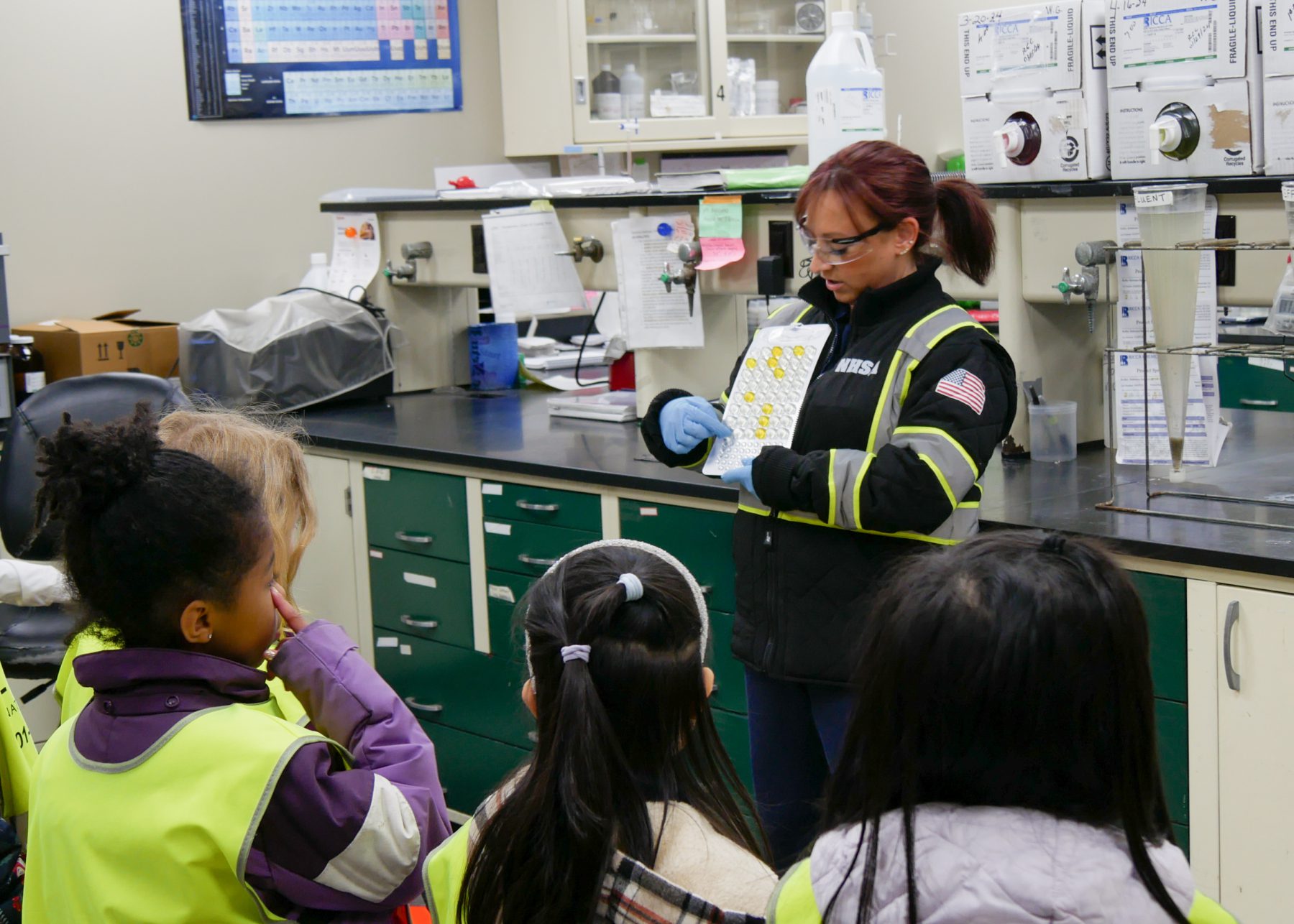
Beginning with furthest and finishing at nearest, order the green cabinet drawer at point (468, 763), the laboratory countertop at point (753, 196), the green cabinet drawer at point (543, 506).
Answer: the green cabinet drawer at point (468, 763) < the green cabinet drawer at point (543, 506) < the laboratory countertop at point (753, 196)

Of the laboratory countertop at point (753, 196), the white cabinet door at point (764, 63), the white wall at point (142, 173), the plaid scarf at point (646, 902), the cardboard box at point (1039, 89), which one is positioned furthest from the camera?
the white cabinet door at point (764, 63)

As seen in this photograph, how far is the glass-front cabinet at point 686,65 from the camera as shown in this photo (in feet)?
14.4

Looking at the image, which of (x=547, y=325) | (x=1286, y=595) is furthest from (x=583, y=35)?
(x=1286, y=595)

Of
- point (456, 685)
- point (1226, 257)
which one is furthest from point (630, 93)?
point (1226, 257)

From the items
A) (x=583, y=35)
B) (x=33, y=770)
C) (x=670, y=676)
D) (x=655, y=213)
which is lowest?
(x=33, y=770)

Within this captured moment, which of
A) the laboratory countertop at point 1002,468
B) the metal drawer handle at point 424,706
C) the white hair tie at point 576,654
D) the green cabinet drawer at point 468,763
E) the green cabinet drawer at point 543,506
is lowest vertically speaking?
the green cabinet drawer at point 468,763

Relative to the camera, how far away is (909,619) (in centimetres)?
88

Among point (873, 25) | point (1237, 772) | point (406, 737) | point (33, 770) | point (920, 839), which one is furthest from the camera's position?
point (873, 25)

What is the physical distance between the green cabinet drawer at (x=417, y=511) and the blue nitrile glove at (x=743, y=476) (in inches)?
43.3

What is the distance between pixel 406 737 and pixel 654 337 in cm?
165

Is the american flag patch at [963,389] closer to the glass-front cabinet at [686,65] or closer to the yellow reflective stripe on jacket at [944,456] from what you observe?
the yellow reflective stripe on jacket at [944,456]

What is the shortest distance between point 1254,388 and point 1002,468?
7.88 feet

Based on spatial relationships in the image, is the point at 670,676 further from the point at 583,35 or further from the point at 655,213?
the point at 583,35

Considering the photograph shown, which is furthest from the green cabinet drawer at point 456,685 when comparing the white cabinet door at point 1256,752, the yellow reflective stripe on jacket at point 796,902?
the yellow reflective stripe on jacket at point 796,902
